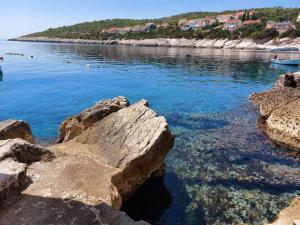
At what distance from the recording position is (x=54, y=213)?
29.2ft

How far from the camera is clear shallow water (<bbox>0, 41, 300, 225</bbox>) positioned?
43.0ft

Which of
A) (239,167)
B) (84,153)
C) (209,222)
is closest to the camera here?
(209,222)

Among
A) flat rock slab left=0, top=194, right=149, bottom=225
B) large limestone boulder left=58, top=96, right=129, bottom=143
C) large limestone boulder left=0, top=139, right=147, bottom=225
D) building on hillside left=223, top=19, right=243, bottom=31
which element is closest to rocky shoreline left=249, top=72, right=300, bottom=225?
large limestone boulder left=58, top=96, right=129, bottom=143

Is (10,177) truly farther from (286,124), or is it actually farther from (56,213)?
(286,124)

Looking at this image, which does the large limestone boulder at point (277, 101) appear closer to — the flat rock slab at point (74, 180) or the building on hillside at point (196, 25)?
the flat rock slab at point (74, 180)

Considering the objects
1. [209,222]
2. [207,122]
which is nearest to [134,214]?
[209,222]

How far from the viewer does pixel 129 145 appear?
1356cm

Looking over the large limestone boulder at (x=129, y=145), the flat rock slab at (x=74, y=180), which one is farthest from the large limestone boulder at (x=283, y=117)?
the flat rock slab at (x=74, y=180)

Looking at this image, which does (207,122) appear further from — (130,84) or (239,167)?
(130,84)

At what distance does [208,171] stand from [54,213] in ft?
29.9

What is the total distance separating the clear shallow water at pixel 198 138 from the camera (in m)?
13.1

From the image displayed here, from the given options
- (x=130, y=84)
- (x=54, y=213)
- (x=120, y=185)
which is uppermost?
(x=54, y=213)

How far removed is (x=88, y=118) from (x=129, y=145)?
15.1ft

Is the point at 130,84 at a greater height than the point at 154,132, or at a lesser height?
lesser
